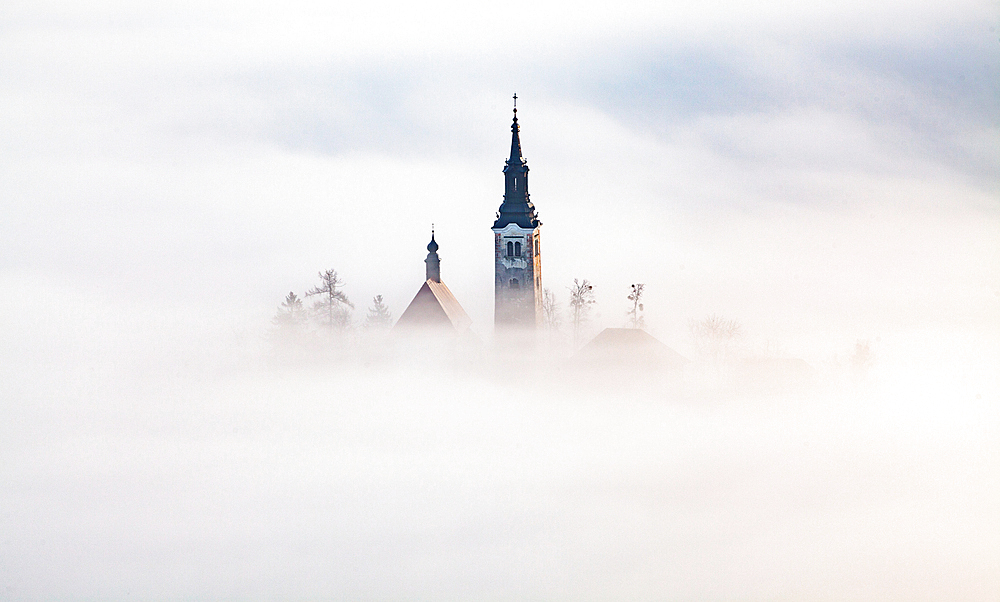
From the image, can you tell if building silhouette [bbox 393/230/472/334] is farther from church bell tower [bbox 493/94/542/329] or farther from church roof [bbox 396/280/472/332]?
church bell tower [bbox 493/94/542/329]

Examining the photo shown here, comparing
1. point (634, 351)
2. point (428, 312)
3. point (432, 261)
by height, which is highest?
point (432, 261)

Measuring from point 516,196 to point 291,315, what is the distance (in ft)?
47.6

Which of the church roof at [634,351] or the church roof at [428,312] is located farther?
the church roof at [634,351]

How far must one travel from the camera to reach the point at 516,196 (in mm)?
90438

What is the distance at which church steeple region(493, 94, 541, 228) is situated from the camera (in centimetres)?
9012

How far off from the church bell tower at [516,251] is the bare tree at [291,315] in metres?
11.5

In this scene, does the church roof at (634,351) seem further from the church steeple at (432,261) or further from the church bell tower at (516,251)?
the church steeple at (432,261)

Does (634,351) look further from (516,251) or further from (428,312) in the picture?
(428,312)

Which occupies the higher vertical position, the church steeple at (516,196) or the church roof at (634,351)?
the church steeple at (516,196)

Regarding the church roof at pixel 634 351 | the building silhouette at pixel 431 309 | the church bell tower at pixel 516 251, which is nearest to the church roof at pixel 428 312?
the building silhouette at pixel 431 309

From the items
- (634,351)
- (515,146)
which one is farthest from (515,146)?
(634,351)

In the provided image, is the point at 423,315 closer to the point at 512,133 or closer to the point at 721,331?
the point at 512,133

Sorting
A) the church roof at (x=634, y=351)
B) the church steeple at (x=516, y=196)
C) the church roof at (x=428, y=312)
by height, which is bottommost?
the church roof at (x=634, y=351)

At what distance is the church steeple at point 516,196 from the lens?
296 ft
